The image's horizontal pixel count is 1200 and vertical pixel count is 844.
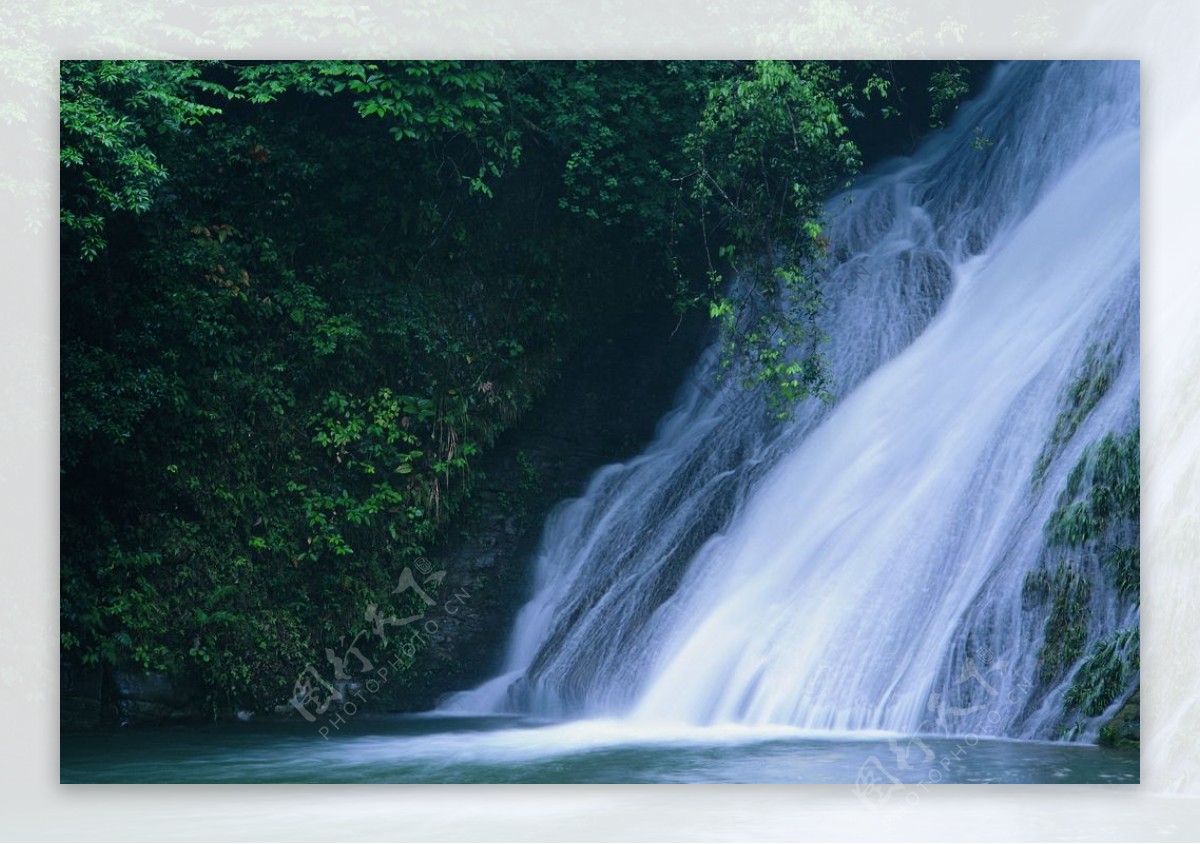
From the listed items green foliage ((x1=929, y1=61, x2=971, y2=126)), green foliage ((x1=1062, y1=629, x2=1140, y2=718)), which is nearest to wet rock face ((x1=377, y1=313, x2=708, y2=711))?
green foliage ((x1=929, y1=61, x2=971, y2=126))

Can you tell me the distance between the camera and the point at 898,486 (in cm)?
733

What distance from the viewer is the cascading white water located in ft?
23.0

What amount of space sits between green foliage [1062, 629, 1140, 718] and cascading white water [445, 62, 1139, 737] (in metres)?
0.06

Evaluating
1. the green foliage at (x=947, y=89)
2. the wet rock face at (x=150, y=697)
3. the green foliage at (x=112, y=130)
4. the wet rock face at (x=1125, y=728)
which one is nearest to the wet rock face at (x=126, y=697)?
the wet rock face at (x=150, y=697)

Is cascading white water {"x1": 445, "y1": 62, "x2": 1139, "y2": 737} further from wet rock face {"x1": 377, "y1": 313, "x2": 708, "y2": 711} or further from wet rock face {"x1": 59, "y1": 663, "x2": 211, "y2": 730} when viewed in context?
wet rock face {"x1": 59, "y1": 663, "x2": 211, "y2": 730}

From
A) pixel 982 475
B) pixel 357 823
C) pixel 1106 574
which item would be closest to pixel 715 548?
pixel 982 475

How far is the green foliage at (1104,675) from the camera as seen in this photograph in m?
6.86

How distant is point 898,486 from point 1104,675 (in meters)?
1.33

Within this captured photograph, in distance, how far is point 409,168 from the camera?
302 inches

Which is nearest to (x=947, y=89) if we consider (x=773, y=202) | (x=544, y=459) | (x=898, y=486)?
(x=773, y=202)

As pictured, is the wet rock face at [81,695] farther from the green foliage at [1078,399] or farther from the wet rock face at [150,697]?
the green foliage at [1078,399]

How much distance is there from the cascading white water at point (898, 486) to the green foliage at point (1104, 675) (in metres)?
0.06

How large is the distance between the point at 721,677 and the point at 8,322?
3957mm

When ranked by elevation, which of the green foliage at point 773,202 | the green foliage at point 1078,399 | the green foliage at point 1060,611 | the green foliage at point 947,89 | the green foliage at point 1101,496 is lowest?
the green foliage at point 1060,611
